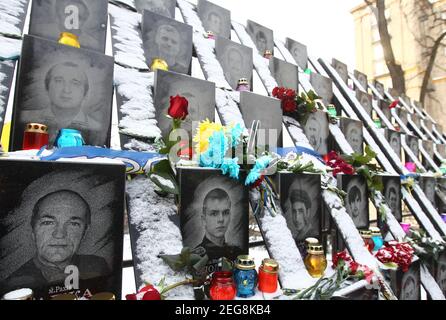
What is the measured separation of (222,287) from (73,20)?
4.45 feet

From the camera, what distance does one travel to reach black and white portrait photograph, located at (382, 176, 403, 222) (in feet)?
6.25

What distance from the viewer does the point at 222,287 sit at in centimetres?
85

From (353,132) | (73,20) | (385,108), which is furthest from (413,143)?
(73,20)

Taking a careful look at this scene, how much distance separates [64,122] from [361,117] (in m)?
2.36

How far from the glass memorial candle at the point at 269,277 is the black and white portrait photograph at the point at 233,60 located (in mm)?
1266

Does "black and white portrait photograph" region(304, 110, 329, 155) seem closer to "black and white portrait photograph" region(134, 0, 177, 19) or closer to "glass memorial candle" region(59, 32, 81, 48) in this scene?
"black and white portrait photograph" region(134, 0, 177, 19)

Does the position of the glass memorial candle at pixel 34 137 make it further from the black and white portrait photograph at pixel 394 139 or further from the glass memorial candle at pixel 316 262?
the black and white portrait photograph at pixel 394 139

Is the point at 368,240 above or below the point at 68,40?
below

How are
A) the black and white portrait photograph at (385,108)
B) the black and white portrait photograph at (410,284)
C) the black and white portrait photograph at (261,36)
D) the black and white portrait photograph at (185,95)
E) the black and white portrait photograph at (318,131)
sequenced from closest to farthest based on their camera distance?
the black and white portrait photograph at (185,95) < the black and white portrait photograph at (410,284) < the black and white portrait photograph at (318,131) < the black and white portrait photograph at (261,36) < the black and white portrait photograph at (385,108)

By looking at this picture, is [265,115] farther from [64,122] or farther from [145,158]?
[64,122]

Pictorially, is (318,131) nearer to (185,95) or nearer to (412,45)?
(185,95)

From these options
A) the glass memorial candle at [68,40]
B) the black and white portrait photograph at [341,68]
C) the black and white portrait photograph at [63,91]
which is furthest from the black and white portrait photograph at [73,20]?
the black and white portrait photograph at [341,68]

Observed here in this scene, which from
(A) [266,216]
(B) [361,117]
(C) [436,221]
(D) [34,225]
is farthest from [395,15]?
(D) [34,225]

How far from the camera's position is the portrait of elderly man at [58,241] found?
27.3 inches
